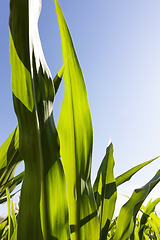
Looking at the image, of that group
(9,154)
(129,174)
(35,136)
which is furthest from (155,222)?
(35,136)

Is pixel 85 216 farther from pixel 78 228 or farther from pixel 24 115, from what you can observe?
pixel 24 115

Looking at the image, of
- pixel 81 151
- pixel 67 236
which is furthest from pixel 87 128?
pixel 67 236

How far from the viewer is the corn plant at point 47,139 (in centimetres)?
21

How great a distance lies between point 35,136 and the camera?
0.22 m

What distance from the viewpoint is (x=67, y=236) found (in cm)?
24

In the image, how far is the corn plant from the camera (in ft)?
0.70

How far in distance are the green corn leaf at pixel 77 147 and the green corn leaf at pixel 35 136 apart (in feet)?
0.16

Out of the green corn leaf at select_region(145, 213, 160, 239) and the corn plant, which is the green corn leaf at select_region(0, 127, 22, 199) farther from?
the green corn leaf at select_region(145, 213, 160, 239)

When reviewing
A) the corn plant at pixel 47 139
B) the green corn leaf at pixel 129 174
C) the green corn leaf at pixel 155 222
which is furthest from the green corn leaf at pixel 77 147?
the green corn leaf at pixel 155 222

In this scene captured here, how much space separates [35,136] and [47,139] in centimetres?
2

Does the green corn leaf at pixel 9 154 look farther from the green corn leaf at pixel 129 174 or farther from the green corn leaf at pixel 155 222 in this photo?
the green corn leaf at pixel 155 222

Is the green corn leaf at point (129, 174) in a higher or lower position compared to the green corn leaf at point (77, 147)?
lower

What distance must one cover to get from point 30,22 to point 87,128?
157 millimetres

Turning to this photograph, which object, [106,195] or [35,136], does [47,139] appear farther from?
[106,195]
